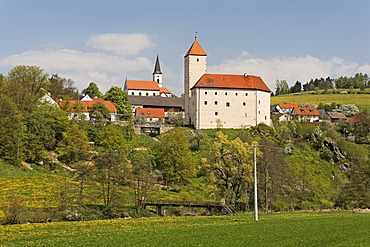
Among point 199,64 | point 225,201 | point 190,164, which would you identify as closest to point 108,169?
point 225,201

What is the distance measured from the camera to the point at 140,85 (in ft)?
453

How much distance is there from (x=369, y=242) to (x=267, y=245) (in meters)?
4.02

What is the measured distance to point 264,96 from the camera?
89.1 meters

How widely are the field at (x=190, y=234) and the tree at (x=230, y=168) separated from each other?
17884 mm

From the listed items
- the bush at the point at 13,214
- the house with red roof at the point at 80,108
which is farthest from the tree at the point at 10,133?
the bush at the point at 13,214

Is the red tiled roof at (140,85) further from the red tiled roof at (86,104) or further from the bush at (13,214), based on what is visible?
the bush at (13,214)

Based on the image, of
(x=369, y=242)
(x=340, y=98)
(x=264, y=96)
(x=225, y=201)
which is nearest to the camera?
(x=369, y=242)

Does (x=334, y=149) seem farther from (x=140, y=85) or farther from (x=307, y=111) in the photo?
(x=140, y=85)

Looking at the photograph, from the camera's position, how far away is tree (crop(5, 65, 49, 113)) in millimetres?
68812

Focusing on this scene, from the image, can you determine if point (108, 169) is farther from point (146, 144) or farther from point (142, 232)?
point (146, 144)

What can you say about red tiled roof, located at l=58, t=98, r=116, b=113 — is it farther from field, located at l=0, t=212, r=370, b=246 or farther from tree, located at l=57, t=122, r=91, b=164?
field, located at l=0, t=212, r=370, b=246

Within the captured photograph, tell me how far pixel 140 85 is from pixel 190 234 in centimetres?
11542

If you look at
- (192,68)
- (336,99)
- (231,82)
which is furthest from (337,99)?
(192,68)

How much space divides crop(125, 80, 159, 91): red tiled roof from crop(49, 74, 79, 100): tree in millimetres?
24491
